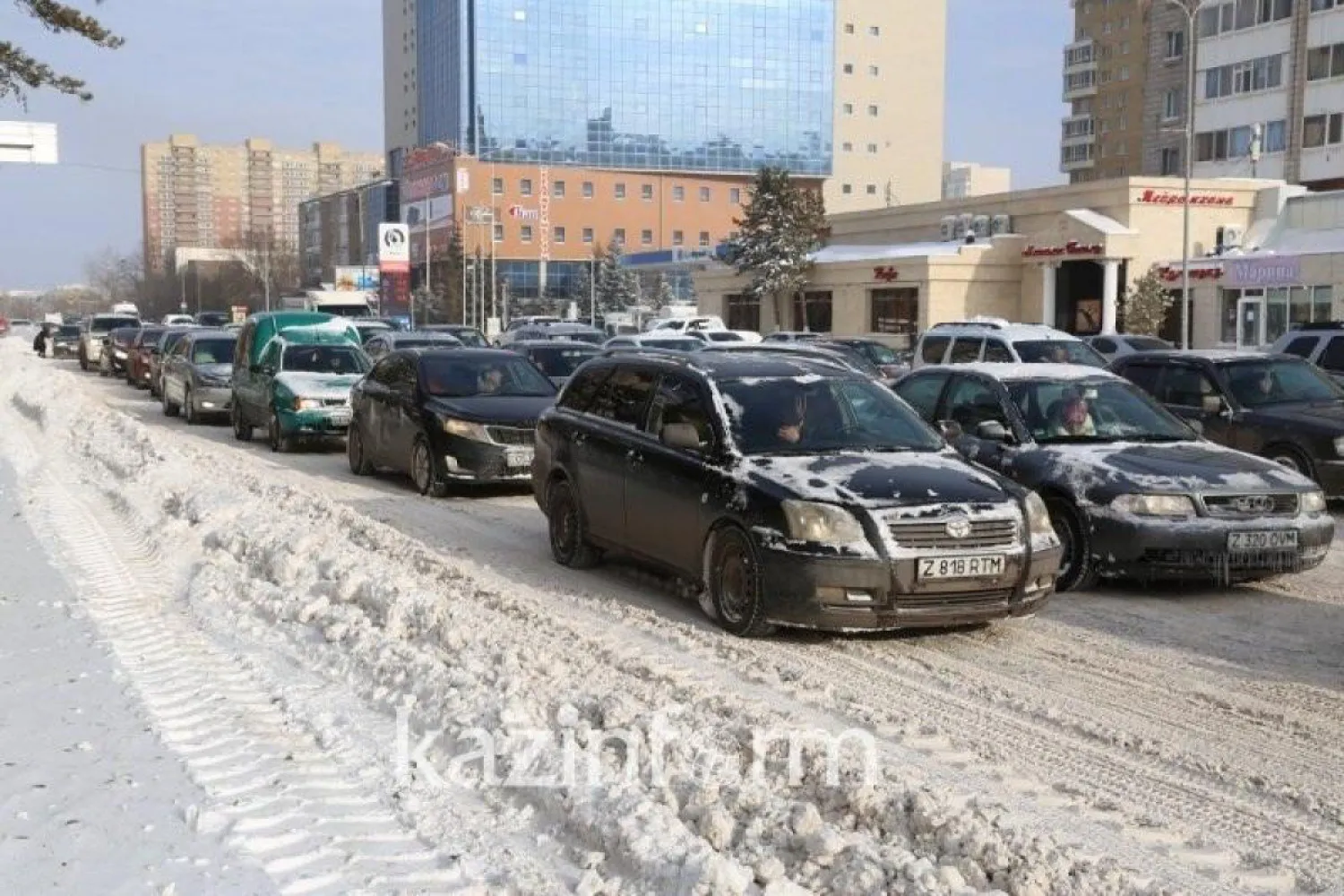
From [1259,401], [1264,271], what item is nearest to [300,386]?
[1259,401]

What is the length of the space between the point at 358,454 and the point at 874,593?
10.1 m

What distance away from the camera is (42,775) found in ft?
16.2

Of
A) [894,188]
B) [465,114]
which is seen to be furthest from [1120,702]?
[894,188]

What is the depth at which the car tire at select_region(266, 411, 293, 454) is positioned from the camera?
18.5 meters

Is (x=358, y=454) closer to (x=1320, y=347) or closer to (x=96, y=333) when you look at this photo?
(x=1320, y=347)

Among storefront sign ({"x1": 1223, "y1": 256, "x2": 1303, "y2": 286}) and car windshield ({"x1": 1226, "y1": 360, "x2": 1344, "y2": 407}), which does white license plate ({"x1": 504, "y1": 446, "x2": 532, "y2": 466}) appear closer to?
car windshield ({"x1": 1226, "y1": 360, "x2": 1344, "y2": 407})

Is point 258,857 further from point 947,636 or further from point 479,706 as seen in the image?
point 947,636

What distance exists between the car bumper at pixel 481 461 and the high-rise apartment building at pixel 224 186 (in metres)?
163

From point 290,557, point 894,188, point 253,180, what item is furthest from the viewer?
point 253,180

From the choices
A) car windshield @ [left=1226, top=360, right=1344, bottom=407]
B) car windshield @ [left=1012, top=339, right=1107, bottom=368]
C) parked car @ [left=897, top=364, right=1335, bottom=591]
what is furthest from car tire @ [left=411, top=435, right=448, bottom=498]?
car windshield @ [left=1012, top=339, right=1107, bottom=368]

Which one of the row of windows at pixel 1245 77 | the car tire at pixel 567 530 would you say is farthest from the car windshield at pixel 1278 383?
the row of windows at pixel 1245 77

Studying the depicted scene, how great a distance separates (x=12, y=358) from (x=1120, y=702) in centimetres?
4466

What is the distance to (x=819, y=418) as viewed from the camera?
28.0 feet

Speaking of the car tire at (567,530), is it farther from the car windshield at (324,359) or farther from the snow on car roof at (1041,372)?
the car windshield at (324,359)
